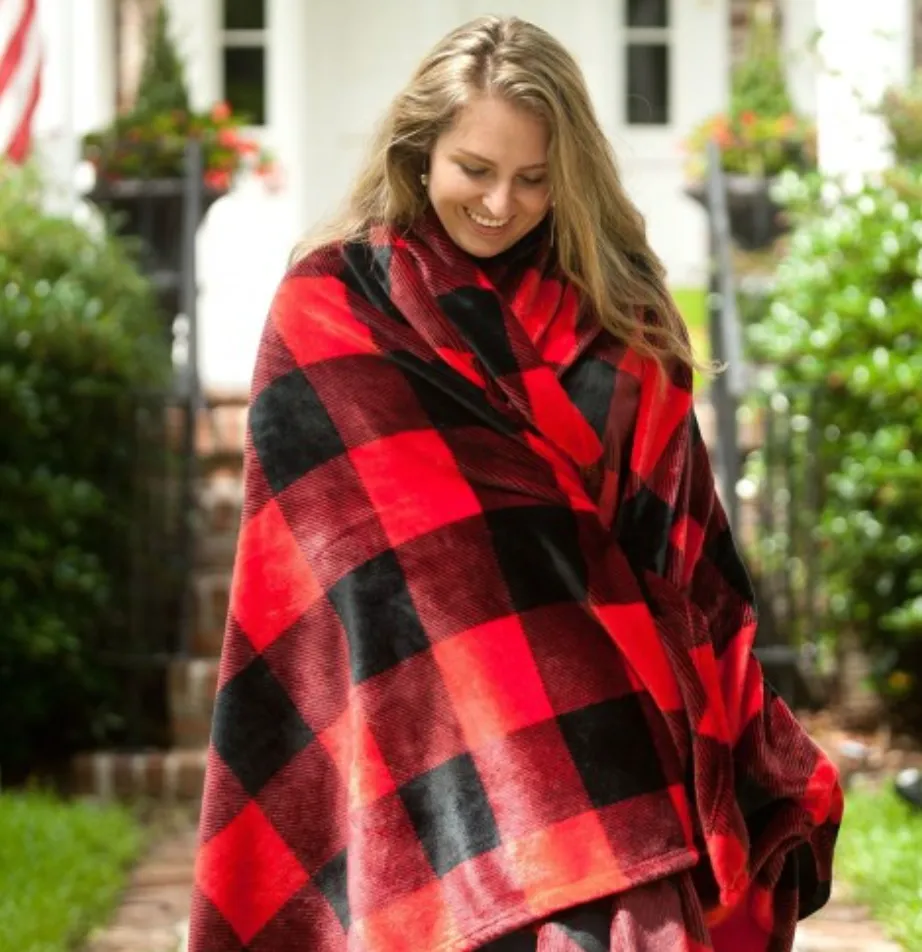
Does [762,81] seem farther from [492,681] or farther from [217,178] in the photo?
[492,681]

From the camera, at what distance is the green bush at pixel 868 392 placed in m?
7.13

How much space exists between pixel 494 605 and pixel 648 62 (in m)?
10.8

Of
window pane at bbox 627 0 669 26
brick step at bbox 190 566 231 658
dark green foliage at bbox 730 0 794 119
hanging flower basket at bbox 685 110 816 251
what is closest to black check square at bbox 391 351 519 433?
brick step at bbox 190 566 231 658

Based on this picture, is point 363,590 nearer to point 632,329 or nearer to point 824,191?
point 632,329

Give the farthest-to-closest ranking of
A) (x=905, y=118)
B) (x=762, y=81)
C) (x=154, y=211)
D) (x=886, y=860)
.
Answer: (x=762, y=81)
(x=154, y=211)
(x=905, y=118)
(x=886, y=860)

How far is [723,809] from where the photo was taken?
273 cm

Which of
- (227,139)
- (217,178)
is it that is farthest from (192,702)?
(227,139)

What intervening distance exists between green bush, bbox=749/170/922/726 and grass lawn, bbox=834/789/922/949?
3.55 feet

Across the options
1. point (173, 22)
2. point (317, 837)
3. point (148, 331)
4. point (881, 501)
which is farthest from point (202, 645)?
point (173, 22)

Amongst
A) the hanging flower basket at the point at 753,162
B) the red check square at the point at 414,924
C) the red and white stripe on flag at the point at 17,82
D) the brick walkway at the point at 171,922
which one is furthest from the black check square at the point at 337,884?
the hanging flower basket at the point at 753,162

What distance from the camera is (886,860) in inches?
215

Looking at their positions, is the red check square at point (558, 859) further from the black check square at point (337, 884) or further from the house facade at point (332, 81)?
the house facade at point (332, 81)

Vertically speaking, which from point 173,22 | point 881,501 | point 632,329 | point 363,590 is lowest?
point 881,501

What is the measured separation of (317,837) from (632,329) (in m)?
0.76
